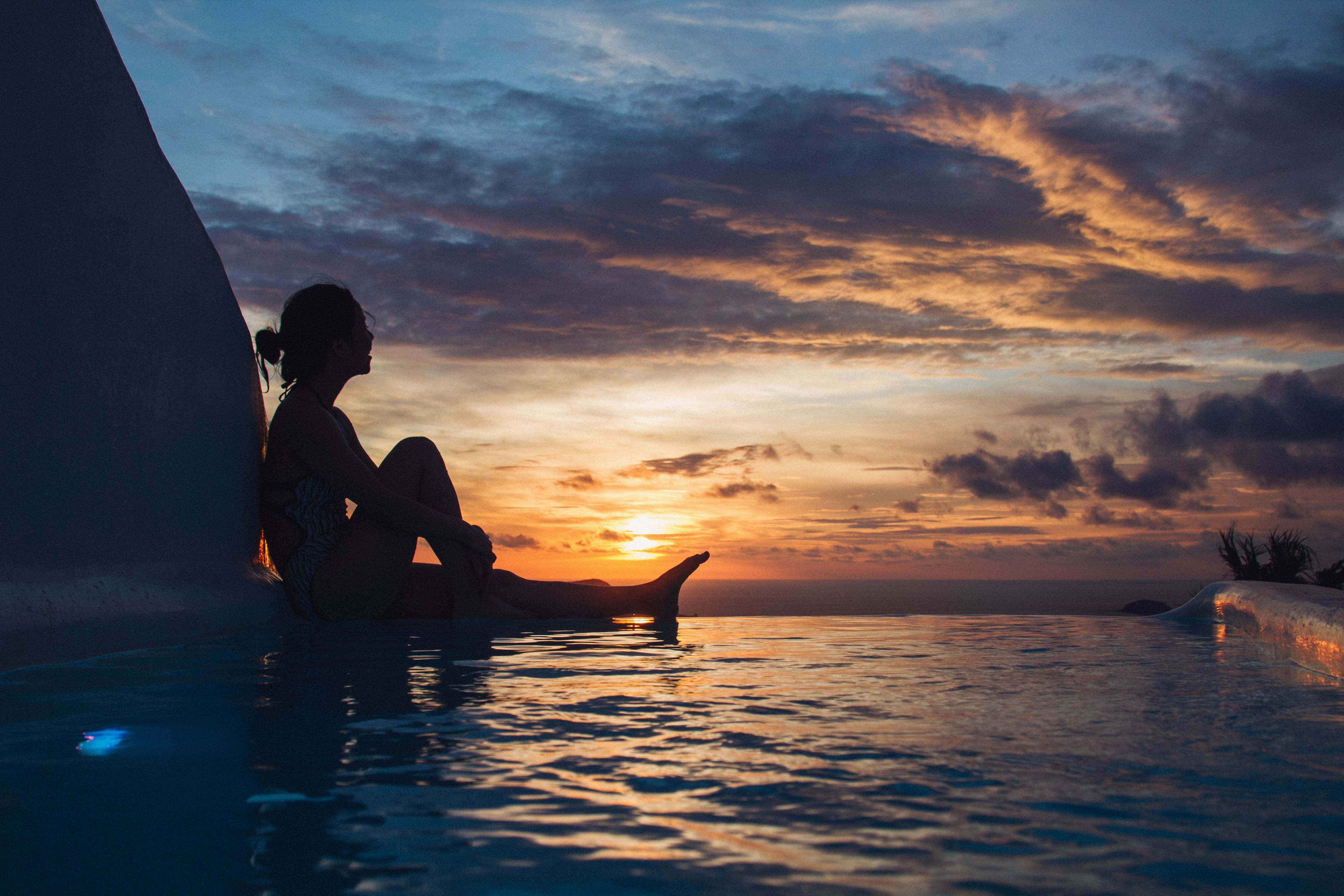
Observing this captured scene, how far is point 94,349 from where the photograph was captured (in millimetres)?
3838

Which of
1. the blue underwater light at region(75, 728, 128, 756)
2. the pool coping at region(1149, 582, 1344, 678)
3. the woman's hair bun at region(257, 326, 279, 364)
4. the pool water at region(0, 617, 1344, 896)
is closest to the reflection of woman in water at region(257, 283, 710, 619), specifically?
the woman's hair bun at region(257, 326, 279, 364)

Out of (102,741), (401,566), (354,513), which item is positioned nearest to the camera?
(102,741)

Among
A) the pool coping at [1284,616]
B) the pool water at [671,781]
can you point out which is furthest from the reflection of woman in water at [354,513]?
the pool coping at [1284,616]

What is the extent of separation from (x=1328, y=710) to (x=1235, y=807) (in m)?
1.21

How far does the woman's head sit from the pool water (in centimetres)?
225

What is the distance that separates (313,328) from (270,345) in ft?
1.29

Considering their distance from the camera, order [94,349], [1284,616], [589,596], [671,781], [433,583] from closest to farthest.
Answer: [671,781]
[94,349]
[1284,616]
[433,583]
[589,596]

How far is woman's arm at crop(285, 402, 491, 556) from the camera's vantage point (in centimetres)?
468

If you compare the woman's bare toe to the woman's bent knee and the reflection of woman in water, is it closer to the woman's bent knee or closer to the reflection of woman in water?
the reflection of woman in water

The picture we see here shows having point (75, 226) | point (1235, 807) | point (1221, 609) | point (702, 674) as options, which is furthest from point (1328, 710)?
point (75, 226)

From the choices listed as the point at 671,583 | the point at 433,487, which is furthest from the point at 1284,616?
the point at 433,487

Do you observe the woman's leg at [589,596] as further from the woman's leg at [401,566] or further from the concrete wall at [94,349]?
the concrete wall at [94,349]

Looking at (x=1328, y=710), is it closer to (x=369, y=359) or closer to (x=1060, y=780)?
(x=1060, y=780)

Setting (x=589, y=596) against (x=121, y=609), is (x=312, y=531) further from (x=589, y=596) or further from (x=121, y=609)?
(x=589, y=596)
